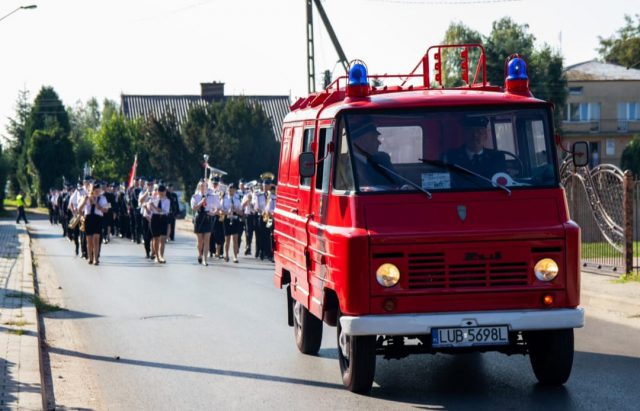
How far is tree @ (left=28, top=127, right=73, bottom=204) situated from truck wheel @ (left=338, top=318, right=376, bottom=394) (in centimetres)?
8264

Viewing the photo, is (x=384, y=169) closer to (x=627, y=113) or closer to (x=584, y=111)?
(x=584, y=111)

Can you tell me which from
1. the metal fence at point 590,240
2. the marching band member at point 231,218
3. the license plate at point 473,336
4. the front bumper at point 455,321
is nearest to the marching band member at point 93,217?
the marching band member at point 231,218

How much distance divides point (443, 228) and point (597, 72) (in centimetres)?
8405

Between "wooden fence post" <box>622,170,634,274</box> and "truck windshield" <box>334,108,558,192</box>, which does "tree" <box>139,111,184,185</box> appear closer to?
"wooden fence post" <box>622,170,634,274</box>

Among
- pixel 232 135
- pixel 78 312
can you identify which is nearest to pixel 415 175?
pixel 78 312

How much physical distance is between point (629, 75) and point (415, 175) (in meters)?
84.1

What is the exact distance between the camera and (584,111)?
88625 mm

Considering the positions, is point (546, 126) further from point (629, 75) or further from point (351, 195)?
point (629, 75)

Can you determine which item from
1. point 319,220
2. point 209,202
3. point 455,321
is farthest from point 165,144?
point 455,321

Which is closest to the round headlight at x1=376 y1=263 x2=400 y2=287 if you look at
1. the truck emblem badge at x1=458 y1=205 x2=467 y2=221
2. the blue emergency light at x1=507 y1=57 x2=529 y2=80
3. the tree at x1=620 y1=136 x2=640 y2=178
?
the truck emblem badge at x1=458 y1=205 x2=467 y2=221

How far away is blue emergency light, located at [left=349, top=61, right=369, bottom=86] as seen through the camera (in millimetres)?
9500

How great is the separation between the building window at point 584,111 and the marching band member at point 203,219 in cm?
6443

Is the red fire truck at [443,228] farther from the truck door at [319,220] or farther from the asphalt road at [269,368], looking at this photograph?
the asphalt road at [269,368]

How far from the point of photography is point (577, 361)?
10.7m
